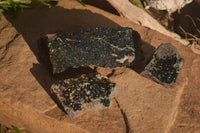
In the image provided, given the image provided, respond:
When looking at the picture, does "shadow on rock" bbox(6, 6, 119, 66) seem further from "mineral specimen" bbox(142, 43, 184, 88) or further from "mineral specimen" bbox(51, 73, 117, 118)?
"mineral specimen" bbox(142, 43, 184, 88)

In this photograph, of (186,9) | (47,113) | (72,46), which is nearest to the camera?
(47,113)

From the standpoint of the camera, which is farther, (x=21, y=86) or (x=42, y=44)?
(x=42, y=44)

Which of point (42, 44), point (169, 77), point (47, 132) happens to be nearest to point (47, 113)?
point (47, 132)

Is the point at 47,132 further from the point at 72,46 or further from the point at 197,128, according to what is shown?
the point at 197,128

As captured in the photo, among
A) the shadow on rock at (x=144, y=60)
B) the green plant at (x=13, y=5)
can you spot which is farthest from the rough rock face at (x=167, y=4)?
the green plant at (x=13, y=5)

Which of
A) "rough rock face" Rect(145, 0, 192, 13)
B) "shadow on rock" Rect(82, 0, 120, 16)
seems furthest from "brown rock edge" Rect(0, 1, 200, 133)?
"rough rock face" Rect(145, 0, 192, 13)

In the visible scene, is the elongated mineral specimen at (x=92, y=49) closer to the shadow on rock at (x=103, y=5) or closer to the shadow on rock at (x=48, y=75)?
the shadow on rock at (x=48, y=75)

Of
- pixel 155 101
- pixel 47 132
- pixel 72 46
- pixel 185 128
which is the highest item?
pixel 72 46
